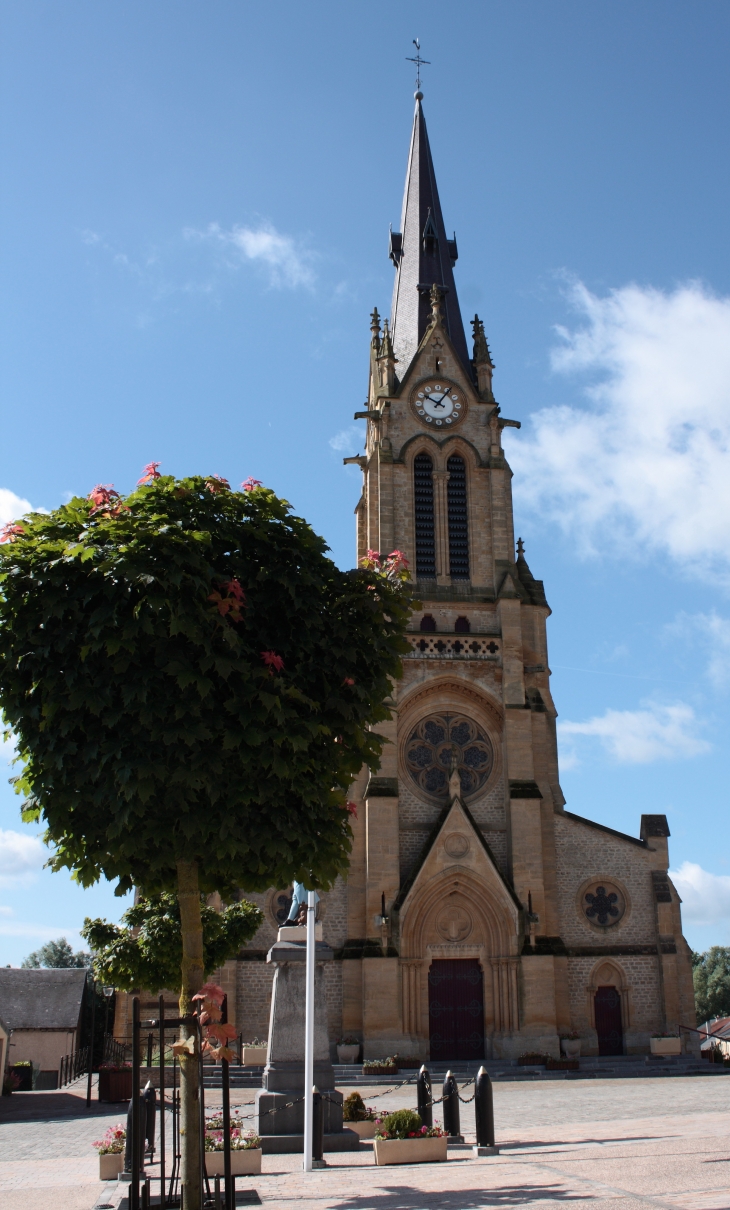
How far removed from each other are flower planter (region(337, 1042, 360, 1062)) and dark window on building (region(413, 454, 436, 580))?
1379 centimetres

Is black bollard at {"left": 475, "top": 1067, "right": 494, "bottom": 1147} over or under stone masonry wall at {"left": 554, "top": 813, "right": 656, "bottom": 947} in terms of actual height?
under

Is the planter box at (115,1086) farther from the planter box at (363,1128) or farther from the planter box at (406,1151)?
the planter box at (406,1151)

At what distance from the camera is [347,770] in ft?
36.2

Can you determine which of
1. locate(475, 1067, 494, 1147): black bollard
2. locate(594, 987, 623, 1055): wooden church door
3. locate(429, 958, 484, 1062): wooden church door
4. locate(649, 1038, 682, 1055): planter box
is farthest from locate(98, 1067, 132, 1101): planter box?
locate(649, 1038, 682, 1055): planter box

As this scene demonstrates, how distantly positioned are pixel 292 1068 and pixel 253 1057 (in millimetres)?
11907

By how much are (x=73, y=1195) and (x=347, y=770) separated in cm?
554

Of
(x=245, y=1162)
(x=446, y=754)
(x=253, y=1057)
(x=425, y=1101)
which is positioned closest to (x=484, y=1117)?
(x=425, y=1101)

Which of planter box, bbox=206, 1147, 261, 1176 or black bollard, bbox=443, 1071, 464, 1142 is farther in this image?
black bollard, bbox=443, 1071, 464, 1142

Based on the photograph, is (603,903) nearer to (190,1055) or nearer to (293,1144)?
(293,1144)

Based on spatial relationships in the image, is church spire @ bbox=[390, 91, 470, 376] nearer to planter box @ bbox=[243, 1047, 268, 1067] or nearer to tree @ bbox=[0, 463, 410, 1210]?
planter box @ bbox=[243, 1047, 268, 1067]

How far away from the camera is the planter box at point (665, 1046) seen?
28.0 meters

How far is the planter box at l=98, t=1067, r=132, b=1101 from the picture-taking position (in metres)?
23.7

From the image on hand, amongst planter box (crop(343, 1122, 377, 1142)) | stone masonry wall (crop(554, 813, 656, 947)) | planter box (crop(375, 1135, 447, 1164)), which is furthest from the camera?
stone masonry wall (crop(554, 813, 656, 947))

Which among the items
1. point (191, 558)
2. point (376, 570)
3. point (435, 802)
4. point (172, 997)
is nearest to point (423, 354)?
point (435, 802)
